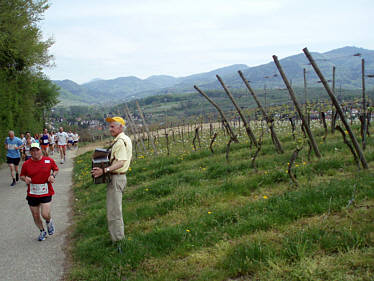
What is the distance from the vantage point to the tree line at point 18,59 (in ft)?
63.4

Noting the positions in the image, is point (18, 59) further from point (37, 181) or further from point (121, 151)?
point (121, 151)

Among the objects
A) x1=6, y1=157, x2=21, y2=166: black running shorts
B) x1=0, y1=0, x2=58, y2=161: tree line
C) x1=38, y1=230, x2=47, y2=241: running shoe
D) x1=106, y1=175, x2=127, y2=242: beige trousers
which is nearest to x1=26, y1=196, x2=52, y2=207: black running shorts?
x1=38, y1=230, x2=47, y2=241: running shoe

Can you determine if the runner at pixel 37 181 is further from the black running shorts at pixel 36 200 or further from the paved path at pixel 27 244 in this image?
the paved path at pixel 27 244

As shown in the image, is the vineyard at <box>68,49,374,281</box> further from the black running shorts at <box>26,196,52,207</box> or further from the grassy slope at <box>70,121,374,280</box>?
the black running shorts at <box>26,196,52,207</box>

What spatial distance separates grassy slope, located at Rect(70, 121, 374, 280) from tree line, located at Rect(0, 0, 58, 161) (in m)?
14.6

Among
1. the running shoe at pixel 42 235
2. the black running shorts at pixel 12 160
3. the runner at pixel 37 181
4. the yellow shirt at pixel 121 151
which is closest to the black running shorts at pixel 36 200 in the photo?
the runner at pixel 37 181

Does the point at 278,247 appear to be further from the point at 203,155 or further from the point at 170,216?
the point at 203,155

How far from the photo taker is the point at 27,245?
6.23 meters

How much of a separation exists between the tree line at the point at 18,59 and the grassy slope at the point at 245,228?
1457 centimetres

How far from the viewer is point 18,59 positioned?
71.1 ft

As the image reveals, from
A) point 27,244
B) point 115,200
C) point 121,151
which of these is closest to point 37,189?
point 27,244

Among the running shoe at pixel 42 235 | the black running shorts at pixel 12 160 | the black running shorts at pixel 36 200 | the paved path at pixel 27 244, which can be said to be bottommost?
the paved path at pixel 27 244

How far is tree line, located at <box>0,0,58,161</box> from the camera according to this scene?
19312 millimetres

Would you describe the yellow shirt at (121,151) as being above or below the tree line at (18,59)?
below
